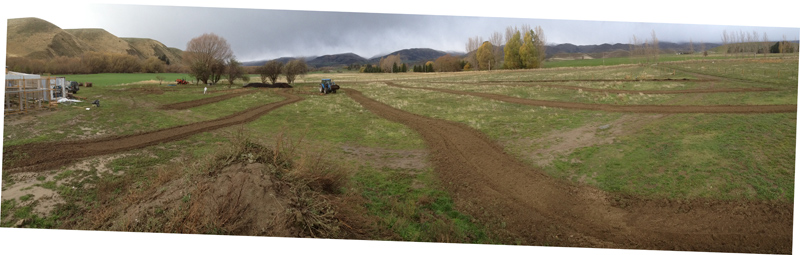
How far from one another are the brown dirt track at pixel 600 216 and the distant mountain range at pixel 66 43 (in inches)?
351

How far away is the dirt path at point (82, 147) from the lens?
637 centimetres

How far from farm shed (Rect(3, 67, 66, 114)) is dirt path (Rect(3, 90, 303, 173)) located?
1644mm

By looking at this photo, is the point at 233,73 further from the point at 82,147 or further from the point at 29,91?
the point at 82,147

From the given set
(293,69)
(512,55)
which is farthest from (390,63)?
(512,55)

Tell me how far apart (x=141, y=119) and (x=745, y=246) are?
43.2 ft

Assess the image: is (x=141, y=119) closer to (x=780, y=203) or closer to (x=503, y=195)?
(x=503, y=195)

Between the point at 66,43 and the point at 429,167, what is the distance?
1058cm

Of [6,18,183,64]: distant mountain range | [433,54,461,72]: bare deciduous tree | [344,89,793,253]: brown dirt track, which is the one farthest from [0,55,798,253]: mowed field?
[433,54,461,72]: bare deciduous tree

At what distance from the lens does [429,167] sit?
750 cm

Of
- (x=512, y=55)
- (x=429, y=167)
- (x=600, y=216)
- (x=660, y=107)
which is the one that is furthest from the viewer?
(x=512, y=55)

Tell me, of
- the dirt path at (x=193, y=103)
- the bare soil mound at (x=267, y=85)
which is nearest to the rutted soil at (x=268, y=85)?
the bare soil mound at (x=267, y=85)

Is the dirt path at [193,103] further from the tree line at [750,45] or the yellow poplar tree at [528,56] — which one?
the yellow poplar tree at [528,56]

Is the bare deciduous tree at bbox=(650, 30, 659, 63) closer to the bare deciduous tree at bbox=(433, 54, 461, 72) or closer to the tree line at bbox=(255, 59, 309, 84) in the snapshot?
the bare deciduous tree at bbox=(433, 54, 461, 72)

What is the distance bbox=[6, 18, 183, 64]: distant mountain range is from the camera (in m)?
7.20
